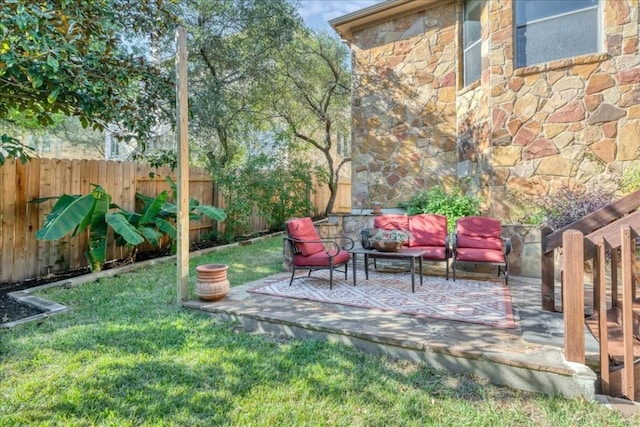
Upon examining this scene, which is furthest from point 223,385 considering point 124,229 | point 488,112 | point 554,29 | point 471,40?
point 471,40

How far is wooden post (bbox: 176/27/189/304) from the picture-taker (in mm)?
4281

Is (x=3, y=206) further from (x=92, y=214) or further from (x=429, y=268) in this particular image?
(x=429, y=268)

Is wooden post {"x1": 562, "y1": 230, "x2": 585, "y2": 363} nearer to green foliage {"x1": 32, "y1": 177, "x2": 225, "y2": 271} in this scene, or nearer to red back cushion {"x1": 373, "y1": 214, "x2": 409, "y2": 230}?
red back cushion {"x1": 373, "y1": 214, "x2": 409, "y2": 230}

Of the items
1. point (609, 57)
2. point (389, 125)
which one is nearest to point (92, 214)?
point (389, 125)

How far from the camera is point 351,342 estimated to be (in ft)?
11.2

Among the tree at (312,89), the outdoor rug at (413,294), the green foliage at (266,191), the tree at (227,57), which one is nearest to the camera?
the outdoor rug at (413,294)

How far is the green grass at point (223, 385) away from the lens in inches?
93.8

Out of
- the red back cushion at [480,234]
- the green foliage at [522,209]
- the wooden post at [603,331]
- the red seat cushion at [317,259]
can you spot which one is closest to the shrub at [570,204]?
the green foliage at [522,209]

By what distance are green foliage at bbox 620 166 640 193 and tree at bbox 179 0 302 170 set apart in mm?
7862

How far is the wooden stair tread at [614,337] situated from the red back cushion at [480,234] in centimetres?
196

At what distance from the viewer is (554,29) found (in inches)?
254

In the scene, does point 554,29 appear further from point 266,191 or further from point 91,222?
point 91,222

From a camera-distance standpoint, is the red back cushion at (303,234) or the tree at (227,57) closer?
the red back cushion at (303,234)

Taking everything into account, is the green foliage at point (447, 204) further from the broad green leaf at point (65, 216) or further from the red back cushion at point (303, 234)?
the broad green leaf at point (65, 216)
